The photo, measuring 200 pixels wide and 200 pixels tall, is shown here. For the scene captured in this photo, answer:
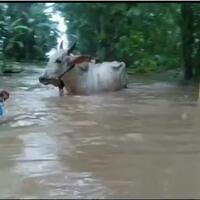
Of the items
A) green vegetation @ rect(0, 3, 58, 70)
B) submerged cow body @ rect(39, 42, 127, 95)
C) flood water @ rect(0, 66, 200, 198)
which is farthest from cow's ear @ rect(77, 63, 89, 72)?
green vegetation @ rect(0, 3, 58, 70)

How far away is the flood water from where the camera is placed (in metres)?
1.09

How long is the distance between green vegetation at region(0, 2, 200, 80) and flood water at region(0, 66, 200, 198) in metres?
0.08

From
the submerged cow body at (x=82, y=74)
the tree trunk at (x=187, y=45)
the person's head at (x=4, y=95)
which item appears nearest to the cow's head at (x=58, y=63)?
the submerged cow body at (x=82, y=74)

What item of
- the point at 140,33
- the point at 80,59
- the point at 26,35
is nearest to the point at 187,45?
the point at 140,33

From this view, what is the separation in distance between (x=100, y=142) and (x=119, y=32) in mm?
348

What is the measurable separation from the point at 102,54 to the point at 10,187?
0.59 metres

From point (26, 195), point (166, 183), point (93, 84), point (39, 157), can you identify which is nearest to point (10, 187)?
point (26, 195)

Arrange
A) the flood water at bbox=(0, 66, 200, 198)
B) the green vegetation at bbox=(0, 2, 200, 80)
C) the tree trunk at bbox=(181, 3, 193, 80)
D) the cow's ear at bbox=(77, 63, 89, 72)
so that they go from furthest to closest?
the cow's ear at bbox=(77, 63, 89, 72)
the tree trunk at bbox=(181, 3, 193, 80)
the green vegetation at bbox=(0, 2, 200, 80)
the flood water at bbox=(0, 66, 200, 198)

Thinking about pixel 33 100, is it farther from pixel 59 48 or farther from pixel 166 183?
pixel 166 183

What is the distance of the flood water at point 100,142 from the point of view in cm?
109

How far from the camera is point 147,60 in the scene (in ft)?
5.06

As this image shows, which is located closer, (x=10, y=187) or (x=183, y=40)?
(x=10, y=187)

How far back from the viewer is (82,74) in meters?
2.02

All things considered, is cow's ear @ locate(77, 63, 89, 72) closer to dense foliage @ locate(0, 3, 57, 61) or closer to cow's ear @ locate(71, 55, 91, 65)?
cow's ear @ locate(71, 55, 91, 65)
